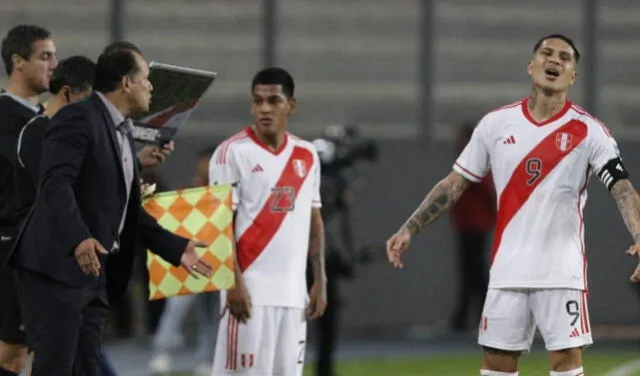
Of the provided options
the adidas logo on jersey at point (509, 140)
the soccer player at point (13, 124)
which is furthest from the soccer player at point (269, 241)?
the adidas logo on jersey at point (509, 140)

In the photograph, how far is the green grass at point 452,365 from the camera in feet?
49.7

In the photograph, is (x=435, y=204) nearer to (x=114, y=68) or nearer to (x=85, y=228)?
(x=114, y=68)

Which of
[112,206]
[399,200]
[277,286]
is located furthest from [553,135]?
[399,200]

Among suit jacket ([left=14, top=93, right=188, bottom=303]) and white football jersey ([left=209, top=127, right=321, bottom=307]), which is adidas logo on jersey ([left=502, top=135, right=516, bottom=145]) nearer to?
white football jersey ([left=209, top=127, right=321, bottom=307])

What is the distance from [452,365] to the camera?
16.0m

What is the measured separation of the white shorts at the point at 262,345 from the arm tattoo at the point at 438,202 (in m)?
1.04

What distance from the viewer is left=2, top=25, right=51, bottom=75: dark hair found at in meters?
9.52

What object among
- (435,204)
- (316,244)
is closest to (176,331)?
(316,244)

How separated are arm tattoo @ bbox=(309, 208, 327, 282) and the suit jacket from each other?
2072 mm

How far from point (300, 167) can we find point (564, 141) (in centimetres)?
175

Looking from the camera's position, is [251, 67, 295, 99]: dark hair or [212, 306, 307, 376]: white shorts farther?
[251, 67, 295, 99]: dark hair

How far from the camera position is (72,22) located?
755 inches

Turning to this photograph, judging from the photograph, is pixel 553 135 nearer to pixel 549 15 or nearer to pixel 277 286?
pixel 277 286

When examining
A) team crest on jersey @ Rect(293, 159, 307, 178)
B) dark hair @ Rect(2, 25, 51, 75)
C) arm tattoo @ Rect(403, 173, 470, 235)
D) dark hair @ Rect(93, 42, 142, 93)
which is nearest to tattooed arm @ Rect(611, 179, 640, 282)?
arm tattoo @ Rect(403, 173, 470, 235)
